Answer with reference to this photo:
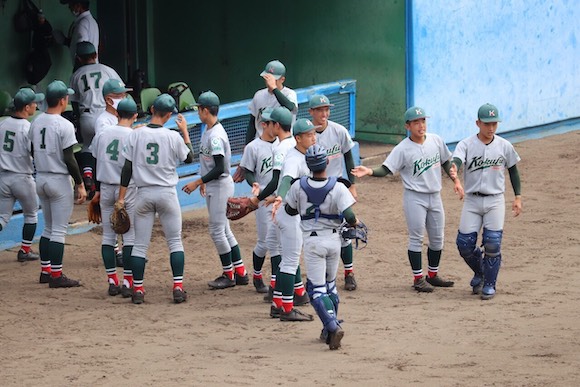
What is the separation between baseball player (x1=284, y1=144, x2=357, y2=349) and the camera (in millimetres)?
8820

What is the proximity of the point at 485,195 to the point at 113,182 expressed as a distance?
3285 mm

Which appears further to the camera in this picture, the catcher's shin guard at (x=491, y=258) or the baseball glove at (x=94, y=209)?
the baseball glove at (x=94, y=209)

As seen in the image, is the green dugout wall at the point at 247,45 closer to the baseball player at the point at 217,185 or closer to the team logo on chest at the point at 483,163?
the baseball player at the point at 217,185

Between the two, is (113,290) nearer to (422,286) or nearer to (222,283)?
(222,283)

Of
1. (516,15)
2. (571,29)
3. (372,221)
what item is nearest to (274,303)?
(372,221)

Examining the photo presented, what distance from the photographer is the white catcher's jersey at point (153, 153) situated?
33.0ft

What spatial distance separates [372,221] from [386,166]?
10.5 feet

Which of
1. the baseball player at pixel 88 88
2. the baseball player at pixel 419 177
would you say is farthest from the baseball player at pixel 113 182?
the baseball player at pixel 88 88

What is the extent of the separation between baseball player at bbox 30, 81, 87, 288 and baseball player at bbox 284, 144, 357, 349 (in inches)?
106

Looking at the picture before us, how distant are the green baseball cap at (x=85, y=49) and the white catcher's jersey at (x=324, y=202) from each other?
213 inches

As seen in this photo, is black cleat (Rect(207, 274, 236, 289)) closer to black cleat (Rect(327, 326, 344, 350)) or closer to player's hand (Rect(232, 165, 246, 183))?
player's hand (Rect(232, 165, 246, 183))

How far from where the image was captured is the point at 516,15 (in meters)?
18.0

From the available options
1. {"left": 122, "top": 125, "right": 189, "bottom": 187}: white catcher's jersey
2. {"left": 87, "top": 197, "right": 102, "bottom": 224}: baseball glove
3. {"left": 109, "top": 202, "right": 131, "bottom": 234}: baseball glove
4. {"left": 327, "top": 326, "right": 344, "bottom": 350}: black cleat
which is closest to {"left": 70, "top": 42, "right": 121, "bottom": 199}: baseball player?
{"left": 87, "top": 197, "right": 102, "bottom": 224}: baseball glove

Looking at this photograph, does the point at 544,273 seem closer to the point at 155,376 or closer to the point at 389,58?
the point at 155,376
